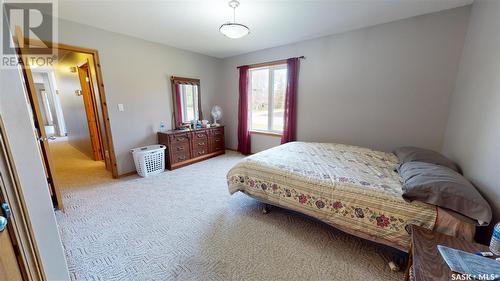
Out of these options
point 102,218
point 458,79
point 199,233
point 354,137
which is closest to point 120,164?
point 102,218

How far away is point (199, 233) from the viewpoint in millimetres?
1889

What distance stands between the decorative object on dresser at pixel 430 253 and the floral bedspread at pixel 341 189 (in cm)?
21

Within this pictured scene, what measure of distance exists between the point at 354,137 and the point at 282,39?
2146 mm

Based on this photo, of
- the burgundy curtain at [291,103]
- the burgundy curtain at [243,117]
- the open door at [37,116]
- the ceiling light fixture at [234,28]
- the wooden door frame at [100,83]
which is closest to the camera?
the open door at [37,116]

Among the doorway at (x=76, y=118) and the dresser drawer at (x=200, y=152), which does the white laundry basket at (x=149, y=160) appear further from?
the dresser drawer at (x=200, y=152)

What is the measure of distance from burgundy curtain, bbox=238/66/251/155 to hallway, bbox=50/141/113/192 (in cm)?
266

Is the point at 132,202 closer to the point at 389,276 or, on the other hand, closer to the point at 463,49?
the point at 389,276

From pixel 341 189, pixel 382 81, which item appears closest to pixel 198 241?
pixel 341 189

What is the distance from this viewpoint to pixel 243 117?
4430 mm

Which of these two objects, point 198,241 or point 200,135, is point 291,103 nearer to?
point 200,135

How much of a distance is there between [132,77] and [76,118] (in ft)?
9.24

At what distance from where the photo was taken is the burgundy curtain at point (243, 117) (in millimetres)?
4254

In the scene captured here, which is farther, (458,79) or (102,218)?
(458,79)

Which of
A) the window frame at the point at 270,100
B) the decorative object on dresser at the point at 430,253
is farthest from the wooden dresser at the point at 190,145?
the decorative object on dresser at the point at 430,253
